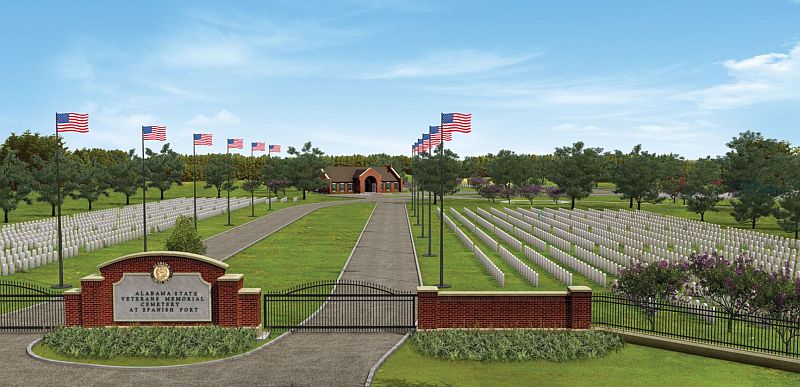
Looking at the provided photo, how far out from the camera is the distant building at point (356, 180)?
12569 cm

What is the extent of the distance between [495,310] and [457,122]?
504 inches

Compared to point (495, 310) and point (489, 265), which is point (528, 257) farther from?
point (495, 310)

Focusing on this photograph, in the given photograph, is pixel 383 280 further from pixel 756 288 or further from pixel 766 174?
pixel 766 174

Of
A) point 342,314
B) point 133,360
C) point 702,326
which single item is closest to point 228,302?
point 133,360

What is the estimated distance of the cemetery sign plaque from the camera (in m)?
19.1

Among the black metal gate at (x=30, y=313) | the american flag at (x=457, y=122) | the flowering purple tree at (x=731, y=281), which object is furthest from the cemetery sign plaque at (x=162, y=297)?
the flowering purple tree at (x=731, y=281)

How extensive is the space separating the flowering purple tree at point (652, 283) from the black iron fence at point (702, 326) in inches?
8.5

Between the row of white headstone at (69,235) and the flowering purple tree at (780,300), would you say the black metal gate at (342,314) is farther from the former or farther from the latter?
the row of white headstone at (69,235)

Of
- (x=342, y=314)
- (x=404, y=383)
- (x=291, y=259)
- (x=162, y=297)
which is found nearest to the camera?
(x=404, y=383)

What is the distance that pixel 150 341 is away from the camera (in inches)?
696

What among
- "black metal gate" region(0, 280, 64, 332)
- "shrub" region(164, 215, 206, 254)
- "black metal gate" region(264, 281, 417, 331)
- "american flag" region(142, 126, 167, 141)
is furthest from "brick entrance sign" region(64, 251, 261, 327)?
"american flag" region(142, 126, 167, 141)

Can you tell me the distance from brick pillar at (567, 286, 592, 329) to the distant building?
106939 millimetres

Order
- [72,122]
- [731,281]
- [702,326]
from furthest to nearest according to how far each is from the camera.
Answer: [72,122] < [702,326] < [731,281]

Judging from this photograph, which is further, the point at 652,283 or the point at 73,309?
the point at 652,283
